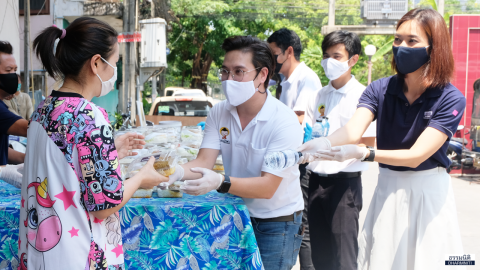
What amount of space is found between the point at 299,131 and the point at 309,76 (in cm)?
202

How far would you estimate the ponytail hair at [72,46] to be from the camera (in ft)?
5.40

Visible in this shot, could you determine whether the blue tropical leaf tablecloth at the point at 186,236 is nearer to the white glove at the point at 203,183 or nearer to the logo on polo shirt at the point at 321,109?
the white glove at the point at 203,183

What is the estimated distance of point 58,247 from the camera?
1.55 meters

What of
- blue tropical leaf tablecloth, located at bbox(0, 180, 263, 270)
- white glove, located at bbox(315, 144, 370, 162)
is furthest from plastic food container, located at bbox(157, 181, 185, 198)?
white glove, located at bbox(315, 144, 370, 162)

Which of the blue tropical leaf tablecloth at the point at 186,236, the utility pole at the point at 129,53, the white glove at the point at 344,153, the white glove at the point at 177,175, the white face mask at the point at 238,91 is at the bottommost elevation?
the blue tropical leaf tablecloth at the point at 186,236

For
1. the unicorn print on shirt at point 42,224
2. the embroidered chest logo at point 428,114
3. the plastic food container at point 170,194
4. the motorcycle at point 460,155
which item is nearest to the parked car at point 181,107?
the motorcycle at point 460,155

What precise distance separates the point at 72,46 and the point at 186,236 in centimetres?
103

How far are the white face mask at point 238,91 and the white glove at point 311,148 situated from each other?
412 millimetres

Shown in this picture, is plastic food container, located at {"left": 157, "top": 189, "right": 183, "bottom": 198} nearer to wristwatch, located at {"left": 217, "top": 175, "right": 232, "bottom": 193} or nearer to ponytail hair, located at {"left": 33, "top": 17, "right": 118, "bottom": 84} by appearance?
wristwatch, located at {"left": 217, "top": 175, "right": 232, "bottom": 193}

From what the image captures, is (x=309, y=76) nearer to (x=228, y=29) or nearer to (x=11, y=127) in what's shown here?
(x=11, y=127)

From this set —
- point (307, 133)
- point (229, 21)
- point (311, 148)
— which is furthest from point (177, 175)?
point (229, 21)

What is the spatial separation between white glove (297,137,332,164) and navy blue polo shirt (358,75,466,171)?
1.10ft

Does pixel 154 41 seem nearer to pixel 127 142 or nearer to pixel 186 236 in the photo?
pixel 127 142

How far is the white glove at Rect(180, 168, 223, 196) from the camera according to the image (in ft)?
6.59
